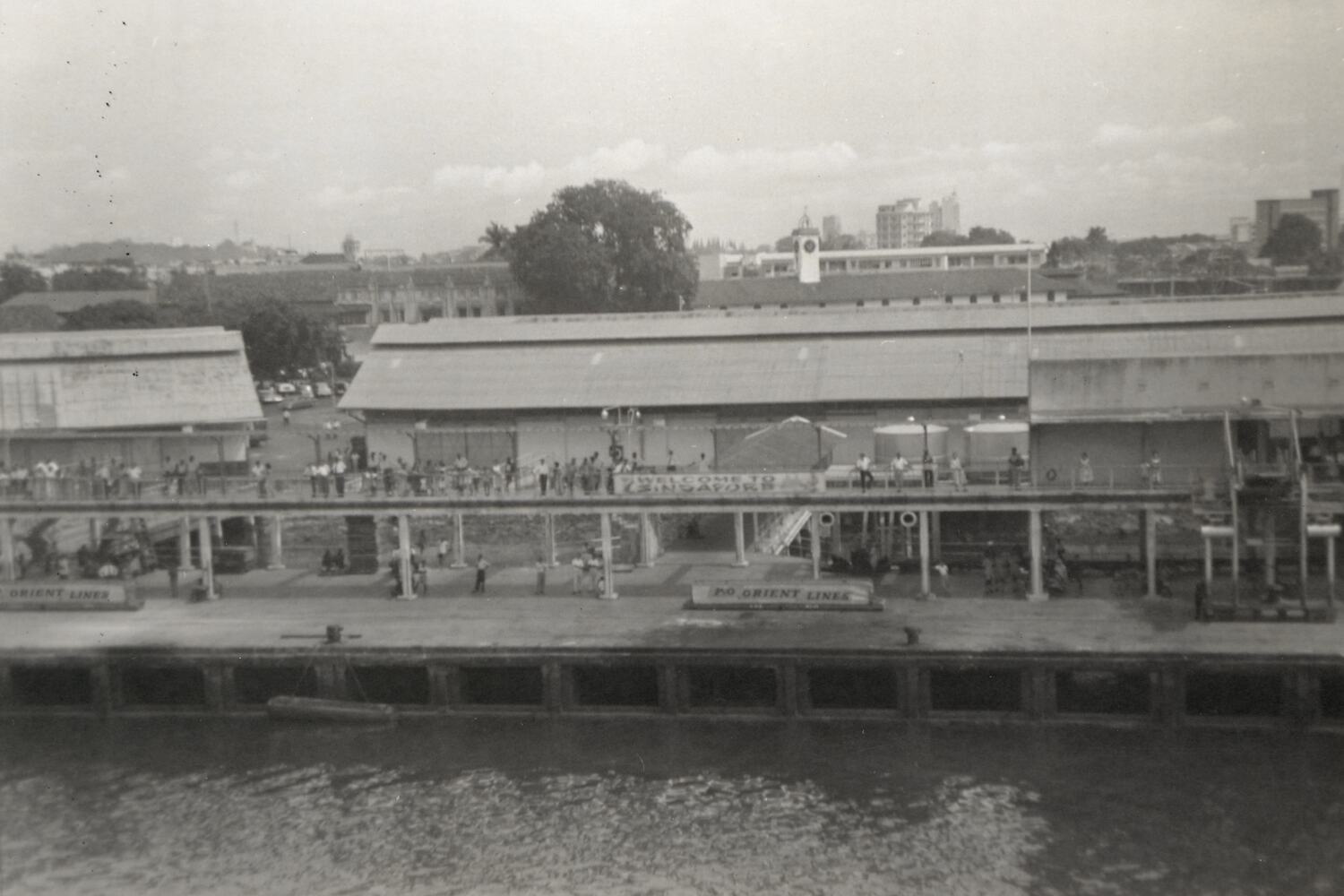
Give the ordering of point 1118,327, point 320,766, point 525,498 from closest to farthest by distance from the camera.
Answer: point 320,766
point 525,498
point 1118,327

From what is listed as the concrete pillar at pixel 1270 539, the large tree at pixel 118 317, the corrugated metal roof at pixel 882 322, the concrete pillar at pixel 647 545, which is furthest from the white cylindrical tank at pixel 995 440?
the large tree at pixel 118 317

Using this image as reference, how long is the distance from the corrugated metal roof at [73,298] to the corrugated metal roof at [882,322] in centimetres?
6419

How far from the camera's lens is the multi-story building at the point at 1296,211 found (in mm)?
136325

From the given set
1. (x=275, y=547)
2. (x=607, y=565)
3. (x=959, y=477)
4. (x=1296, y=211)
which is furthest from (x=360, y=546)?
(x=1296, y=211)

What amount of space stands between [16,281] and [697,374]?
10179 cm

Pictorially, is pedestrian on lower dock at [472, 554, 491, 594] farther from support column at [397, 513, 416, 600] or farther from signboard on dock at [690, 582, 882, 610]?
signboard on dock at [690, 582, 882, 610]

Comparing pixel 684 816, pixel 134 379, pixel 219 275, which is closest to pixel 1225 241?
pixel 219 275

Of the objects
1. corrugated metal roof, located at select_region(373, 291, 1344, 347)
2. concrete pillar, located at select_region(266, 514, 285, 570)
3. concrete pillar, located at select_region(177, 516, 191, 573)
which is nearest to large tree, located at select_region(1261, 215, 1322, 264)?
corrugated metal roof, located at select_region(373, 291, 1344, 347)

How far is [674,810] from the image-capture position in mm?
31719

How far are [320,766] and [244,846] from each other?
4808mm

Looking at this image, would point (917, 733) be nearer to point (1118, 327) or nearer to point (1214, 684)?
point (1214, 684)

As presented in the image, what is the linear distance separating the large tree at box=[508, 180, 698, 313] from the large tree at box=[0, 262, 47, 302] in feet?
184

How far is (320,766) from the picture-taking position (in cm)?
3562

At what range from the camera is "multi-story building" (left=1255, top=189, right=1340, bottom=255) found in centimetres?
13632
